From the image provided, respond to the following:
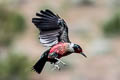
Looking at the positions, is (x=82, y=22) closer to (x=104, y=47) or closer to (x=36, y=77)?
(x=104, y=47)

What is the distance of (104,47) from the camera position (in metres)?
22.7

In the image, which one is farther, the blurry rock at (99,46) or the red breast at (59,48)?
the blurry rock at (99,46)

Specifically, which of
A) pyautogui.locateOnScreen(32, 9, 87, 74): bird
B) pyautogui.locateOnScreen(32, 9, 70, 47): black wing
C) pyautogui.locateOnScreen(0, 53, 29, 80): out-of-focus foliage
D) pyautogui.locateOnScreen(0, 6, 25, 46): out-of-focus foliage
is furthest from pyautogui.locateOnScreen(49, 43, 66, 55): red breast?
pyautogui.locateOnScreen(0, 6, 25, 46): out-of-focus foliage

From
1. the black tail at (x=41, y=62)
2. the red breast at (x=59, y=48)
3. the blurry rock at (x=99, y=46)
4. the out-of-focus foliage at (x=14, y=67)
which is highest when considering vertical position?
the red breast at (x=59, y=48)

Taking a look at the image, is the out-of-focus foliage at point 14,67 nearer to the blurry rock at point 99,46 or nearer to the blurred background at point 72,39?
the blurred background at point 72,39

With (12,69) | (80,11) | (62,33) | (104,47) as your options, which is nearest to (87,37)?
(104,47)

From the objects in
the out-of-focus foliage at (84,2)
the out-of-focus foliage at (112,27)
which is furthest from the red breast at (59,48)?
the out-of-focus foliage at (84,2)

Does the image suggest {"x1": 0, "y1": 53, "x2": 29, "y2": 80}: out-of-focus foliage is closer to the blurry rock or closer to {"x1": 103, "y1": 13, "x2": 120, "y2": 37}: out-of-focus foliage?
→ the blurry rock

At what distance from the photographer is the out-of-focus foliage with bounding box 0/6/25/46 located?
77.8ft

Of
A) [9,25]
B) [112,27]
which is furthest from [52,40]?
[112,27]

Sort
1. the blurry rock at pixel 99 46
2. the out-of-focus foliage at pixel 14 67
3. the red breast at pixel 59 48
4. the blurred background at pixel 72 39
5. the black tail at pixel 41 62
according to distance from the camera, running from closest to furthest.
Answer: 1. the red breast at pixel 59 48
2. the black tail at pixel 41 62
3. the out-of-focus foliage at pixel 14 67
4. the blurred background at pixel 72 39
5. the blurry rock at pixel 99 46

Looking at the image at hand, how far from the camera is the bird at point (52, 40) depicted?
3.31 meters

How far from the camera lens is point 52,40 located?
3.53 metres

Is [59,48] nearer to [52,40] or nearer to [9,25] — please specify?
[52,40]
